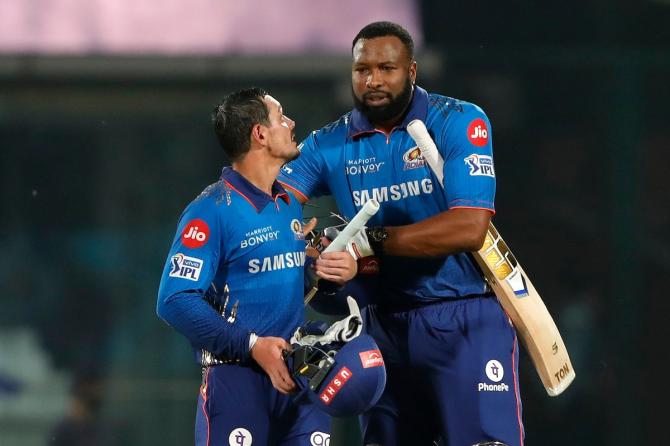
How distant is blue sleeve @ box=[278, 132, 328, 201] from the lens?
325 centimetres

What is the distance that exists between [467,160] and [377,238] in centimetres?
34

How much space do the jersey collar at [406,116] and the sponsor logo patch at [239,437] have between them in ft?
3.14

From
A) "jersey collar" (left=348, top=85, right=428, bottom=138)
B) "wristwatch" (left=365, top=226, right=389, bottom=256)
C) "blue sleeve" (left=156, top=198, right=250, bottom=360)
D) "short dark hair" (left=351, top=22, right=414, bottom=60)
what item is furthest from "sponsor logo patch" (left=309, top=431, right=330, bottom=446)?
"short dark hair" (left=351, top=22, right=414, bottom=60)

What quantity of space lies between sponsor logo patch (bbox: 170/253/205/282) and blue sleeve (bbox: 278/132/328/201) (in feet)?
2.00

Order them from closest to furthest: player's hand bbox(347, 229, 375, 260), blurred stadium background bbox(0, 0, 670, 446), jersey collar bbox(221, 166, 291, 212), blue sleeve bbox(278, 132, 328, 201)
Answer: jersey collar bbox(221, 166, 291, 212) → player's hand bbox(347, 229, 375, 260) → blue sleeve bbox(278, 132, 328, 201) → blurred stadium background bbox(0, 0, 670, 446)

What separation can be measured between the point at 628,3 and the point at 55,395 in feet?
11.2

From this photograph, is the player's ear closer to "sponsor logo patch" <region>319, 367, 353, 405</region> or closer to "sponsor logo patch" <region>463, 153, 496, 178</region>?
"sponsor logo patch" <region>463, 153, 496, 178</region>

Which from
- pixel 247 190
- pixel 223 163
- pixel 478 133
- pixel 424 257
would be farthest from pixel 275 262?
pixel 223 163

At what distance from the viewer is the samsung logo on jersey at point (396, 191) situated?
10.1 feet

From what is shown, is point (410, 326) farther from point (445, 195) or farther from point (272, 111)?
point (272, 111)

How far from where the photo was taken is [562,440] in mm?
5105

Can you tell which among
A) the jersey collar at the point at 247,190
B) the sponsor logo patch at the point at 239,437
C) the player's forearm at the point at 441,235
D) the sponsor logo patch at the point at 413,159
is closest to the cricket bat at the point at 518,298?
the sponsor logo patch at the point at 413,159

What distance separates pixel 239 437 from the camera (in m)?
2.74

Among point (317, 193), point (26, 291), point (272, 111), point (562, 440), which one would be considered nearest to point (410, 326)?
point (317, 193)
